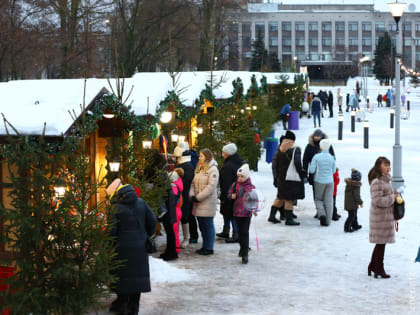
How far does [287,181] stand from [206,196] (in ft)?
8.62

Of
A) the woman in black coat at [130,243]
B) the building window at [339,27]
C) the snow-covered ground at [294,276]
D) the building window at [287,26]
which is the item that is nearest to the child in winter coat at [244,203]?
the snow-covered ground at [294,276]

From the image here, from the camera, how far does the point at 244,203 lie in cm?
989

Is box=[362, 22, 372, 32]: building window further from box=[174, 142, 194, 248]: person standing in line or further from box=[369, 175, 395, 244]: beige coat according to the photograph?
box=[369, 175, 395, 244]: beige coat

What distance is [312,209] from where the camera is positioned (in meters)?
14.4

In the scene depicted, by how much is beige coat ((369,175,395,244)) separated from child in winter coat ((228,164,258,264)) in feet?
5.33

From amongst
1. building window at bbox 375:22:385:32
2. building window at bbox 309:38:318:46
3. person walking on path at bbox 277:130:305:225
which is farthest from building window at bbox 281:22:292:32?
person walking on path at bbox 277:130:305:225

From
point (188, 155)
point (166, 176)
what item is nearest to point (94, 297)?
point (166, 176)

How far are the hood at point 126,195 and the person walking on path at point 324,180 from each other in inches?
230

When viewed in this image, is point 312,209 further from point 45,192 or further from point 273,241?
point 45,192

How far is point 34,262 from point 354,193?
6736 millimetres

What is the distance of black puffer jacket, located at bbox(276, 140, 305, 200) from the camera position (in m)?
12.8

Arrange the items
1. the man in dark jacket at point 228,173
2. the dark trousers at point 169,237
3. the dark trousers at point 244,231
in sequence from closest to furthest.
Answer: the dark trousers at point 244,231 → the dark trousers at point 169,237 → the man in dark jacket at point 228,173

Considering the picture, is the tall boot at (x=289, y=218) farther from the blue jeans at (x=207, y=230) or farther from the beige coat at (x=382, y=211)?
the beige coat at (x=382, y=211)

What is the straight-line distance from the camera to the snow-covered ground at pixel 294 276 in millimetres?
8297
